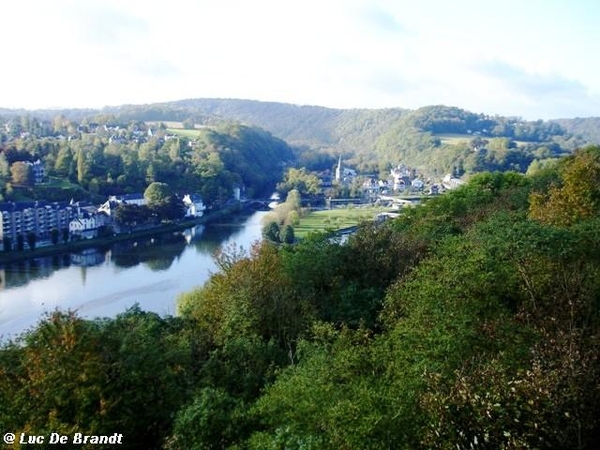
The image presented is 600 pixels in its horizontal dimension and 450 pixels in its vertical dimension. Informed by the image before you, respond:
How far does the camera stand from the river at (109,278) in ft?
50.6

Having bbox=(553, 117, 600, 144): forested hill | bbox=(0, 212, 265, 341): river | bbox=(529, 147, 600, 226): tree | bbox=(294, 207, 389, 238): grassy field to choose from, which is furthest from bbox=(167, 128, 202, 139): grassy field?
bbox=(553, 117, 600, 144): forested hill

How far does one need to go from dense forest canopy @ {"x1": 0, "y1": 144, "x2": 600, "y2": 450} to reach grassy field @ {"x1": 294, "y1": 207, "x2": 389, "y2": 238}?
1680 centimetres

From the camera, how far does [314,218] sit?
103ft

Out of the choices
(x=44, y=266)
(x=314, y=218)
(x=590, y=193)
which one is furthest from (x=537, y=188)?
(x=314, y=218)

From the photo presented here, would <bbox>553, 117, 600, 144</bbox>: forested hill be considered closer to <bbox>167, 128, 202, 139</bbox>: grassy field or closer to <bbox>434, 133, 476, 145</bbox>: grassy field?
<bbox>434, 133, 476, 145</bbox>: grassy field

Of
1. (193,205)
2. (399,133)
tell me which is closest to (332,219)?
(193,205)

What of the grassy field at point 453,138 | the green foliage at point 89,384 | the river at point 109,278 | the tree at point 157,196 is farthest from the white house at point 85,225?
the grassy field at point 453,138

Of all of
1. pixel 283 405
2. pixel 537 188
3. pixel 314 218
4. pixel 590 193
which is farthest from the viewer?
pixel 314 218

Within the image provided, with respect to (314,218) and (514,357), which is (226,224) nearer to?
(314,218)

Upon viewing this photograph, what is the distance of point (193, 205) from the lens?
33.2 meters

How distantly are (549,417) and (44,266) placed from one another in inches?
799

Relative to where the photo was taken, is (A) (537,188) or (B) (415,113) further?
(B) (415,113)

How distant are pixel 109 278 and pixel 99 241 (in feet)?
22.0

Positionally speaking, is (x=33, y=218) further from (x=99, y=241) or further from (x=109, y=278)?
(x=109, y=278)
